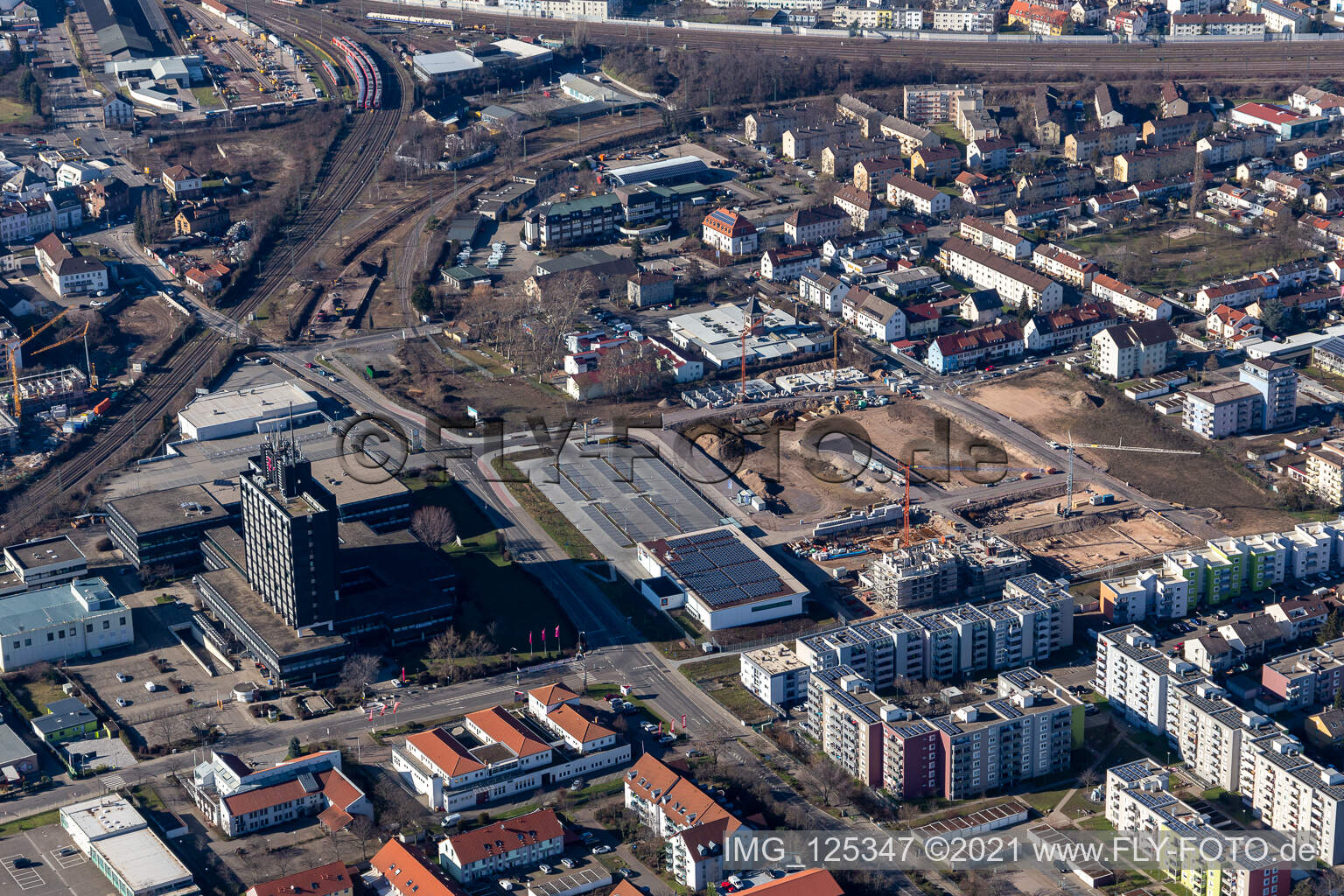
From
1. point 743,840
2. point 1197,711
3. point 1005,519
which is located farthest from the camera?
point 1005,519

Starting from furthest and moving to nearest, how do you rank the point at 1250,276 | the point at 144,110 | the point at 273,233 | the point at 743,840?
the point at 144,110, the point at 273,233, the point at 1250,276, the point at 743,840

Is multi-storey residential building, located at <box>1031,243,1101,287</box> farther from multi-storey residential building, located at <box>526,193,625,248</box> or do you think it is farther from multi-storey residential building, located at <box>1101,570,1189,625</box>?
multi-storey residential building, located at <box>1101,570,1189,625</box>

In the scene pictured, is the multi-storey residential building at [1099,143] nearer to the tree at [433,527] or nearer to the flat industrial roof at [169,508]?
the tree at [433,527]

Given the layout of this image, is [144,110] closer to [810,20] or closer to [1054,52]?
[810,20]

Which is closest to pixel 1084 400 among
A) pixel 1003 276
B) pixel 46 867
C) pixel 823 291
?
pixel 1003 276

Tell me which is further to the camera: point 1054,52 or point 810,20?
point 810,20

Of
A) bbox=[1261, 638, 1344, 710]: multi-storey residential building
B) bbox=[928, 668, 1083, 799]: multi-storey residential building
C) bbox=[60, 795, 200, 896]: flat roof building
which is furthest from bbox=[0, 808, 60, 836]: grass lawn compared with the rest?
bbox=[1261, 638, 1344, 710]: multi-storey residential building

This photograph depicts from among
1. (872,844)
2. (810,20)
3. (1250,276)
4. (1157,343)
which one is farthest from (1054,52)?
(872,844)
